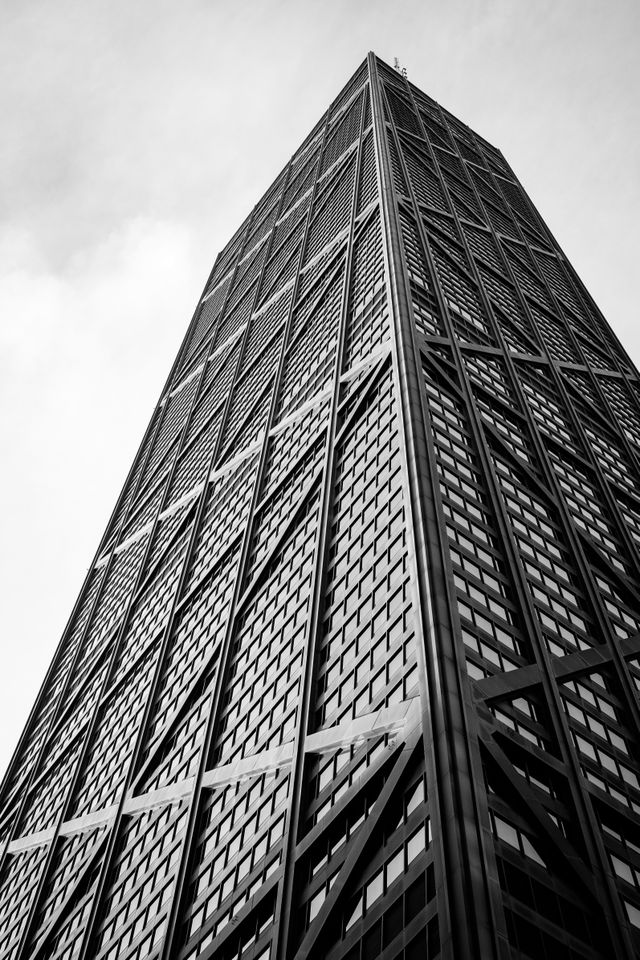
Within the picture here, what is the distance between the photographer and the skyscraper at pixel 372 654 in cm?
3030

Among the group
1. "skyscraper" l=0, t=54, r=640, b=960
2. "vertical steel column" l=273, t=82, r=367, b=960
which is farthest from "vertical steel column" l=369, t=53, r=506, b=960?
"vertical steel column" l=273, t=82, r=367, b=960

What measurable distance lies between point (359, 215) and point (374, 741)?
6369 cm

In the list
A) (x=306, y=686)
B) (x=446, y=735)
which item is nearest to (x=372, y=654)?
(x=306, y=686)

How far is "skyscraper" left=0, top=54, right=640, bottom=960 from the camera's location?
30297 millimetres

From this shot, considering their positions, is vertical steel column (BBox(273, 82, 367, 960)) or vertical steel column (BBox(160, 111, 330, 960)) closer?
vertical steel column (BBox(273, 82, 367, 960))

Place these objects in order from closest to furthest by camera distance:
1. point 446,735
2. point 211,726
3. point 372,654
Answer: point 446,735 → point 372,654 → point 211,726

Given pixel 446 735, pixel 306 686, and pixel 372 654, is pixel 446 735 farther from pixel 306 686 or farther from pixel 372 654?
pixel 306 686

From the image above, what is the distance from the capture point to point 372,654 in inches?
1540

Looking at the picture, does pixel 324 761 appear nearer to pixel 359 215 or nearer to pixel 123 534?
pixel 359 215

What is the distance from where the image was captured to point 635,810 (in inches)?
1334

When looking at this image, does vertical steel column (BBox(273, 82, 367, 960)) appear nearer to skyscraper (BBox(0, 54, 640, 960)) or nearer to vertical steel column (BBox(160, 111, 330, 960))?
skyscraper (BBox(0, 54, 640, 960))

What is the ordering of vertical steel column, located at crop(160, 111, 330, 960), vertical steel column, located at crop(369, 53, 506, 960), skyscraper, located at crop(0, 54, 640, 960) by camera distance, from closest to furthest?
vertical steel column, located at crop(369, 53, 506, 960) < skyscraper, located at crop(0, 54, 640, 960) < vertical steel column, located at crop(160, 111, 330, 960)

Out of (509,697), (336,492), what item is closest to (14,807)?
(336,492)

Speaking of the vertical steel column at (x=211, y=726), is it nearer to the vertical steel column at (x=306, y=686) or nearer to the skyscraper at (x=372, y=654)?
the skyscraper at (x=372, y=654)
